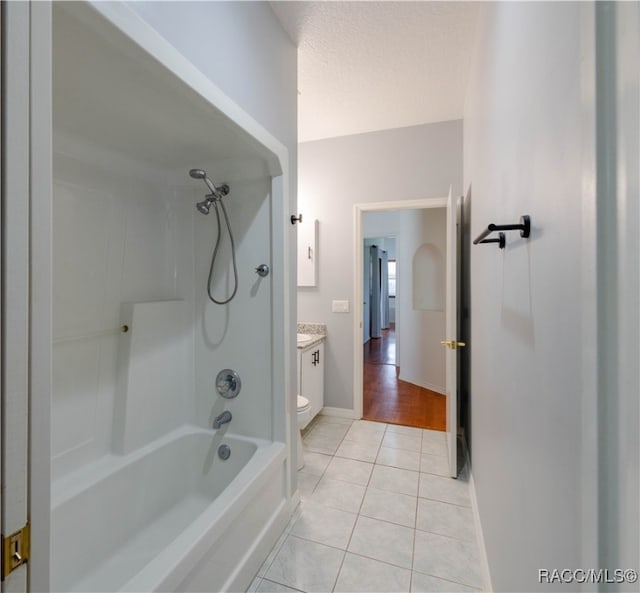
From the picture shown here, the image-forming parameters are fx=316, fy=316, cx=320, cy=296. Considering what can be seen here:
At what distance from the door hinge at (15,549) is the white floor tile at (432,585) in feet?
5.03

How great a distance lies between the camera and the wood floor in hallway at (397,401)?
10.3 ft

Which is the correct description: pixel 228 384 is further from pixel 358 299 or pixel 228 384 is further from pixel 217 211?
pixel 358 299

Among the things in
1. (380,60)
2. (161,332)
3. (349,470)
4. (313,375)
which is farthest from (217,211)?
(349,470)

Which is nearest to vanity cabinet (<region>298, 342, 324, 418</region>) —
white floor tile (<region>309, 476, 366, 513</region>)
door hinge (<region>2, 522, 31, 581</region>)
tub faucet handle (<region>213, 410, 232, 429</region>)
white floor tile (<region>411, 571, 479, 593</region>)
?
white floor tile (<region>309, 476, 366, 513</region>)

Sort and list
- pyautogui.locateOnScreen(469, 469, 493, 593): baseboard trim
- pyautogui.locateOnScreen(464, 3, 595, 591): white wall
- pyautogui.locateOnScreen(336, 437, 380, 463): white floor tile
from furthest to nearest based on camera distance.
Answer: pyautogui.locateOnScreen(336, 437, 380, 463): white floor tile, pyautogui.locateOnScreen(469, 469, 493, 593): baseboard trim, pyautogui.locateOnScreen(464, 3, 595, 591): white wall

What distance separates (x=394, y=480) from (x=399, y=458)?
0.96ft

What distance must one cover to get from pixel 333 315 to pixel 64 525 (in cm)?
240

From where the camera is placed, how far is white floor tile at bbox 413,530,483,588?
4.80 ft

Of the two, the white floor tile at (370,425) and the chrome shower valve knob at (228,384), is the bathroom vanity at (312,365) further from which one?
the chrome shower valve knob at (228,384)

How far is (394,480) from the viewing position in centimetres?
218

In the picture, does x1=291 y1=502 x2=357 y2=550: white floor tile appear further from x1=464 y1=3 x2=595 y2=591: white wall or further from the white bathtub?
x1=464 y1=3 x2=595 y2=591: white wall

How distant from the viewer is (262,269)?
1.81 m

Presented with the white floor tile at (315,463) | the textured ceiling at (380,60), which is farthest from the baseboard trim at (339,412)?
the textured ceiling at (380,60)

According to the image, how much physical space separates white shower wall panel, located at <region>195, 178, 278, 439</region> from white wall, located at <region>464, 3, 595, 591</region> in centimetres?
115
